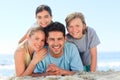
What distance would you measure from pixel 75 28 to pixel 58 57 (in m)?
0.60

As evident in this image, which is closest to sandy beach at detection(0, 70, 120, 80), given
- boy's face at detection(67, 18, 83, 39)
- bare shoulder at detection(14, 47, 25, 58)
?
bare shoulder at detection(14, 47, 25, 58)

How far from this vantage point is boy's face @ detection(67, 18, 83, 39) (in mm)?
7762

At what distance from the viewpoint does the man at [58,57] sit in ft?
24.6

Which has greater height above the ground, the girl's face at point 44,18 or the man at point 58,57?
the girl's face at point 44,18

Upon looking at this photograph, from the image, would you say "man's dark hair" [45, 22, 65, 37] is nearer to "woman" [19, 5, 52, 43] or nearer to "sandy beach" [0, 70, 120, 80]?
"woman" [19, 5, 52, 43]

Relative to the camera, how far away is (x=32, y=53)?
771cm

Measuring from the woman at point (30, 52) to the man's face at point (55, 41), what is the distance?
0.43 feet

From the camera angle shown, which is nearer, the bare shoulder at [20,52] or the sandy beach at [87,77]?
the sandy beach at [87,77]

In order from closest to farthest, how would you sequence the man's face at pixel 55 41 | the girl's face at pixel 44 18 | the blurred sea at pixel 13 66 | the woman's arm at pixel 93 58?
1. the man's face at pixel 55 41
2. the girl's face at pixel 44 18
3. the woman's arm at pixel 93 58
4. the blurred sea at pixel 13 66

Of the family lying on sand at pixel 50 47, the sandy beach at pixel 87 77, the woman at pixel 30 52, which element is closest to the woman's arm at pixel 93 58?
the family lying on sand at pixel 50 47

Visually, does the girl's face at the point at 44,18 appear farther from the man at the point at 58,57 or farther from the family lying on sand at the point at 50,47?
the man at the point at 58,57

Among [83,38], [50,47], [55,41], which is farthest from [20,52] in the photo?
[83,38]

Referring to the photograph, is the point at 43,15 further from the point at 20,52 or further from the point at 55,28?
the point at 20,52

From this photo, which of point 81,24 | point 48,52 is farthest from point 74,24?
point 48,52
